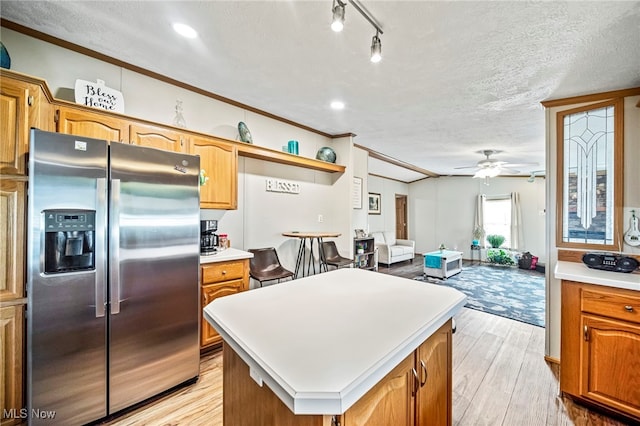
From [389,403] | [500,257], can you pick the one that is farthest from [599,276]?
[500,257]

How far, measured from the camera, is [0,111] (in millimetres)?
1477

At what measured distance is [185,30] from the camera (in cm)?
186

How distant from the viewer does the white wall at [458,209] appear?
7531 millimetres

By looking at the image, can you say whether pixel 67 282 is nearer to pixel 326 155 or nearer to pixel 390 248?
pixel 326 155

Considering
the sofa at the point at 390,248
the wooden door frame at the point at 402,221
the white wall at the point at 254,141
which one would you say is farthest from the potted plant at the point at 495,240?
the white wall at the point at 254,141

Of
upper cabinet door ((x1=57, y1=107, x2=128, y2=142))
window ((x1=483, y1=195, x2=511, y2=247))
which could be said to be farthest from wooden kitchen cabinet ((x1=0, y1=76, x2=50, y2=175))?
window ((x1=483, y1=195, x2=511, y2=247))

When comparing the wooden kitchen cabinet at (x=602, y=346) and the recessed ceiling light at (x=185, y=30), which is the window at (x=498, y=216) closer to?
the wooden kitchen cabinet at (x=602, y=346)

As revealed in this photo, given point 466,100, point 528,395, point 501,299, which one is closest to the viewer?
point 528,395

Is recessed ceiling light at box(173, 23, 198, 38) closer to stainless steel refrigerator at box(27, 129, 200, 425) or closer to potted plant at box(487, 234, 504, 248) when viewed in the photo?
stainless steel refrigerator at box(27, 129, 200, 425)

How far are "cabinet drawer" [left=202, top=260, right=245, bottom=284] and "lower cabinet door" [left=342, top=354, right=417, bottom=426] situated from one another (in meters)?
1.94

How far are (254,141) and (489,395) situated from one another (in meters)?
3.35

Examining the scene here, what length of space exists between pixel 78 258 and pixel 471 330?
3781 millimetres

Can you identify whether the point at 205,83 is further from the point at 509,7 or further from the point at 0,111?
the point at 509,7

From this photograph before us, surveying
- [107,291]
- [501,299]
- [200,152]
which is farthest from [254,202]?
[501,299]
